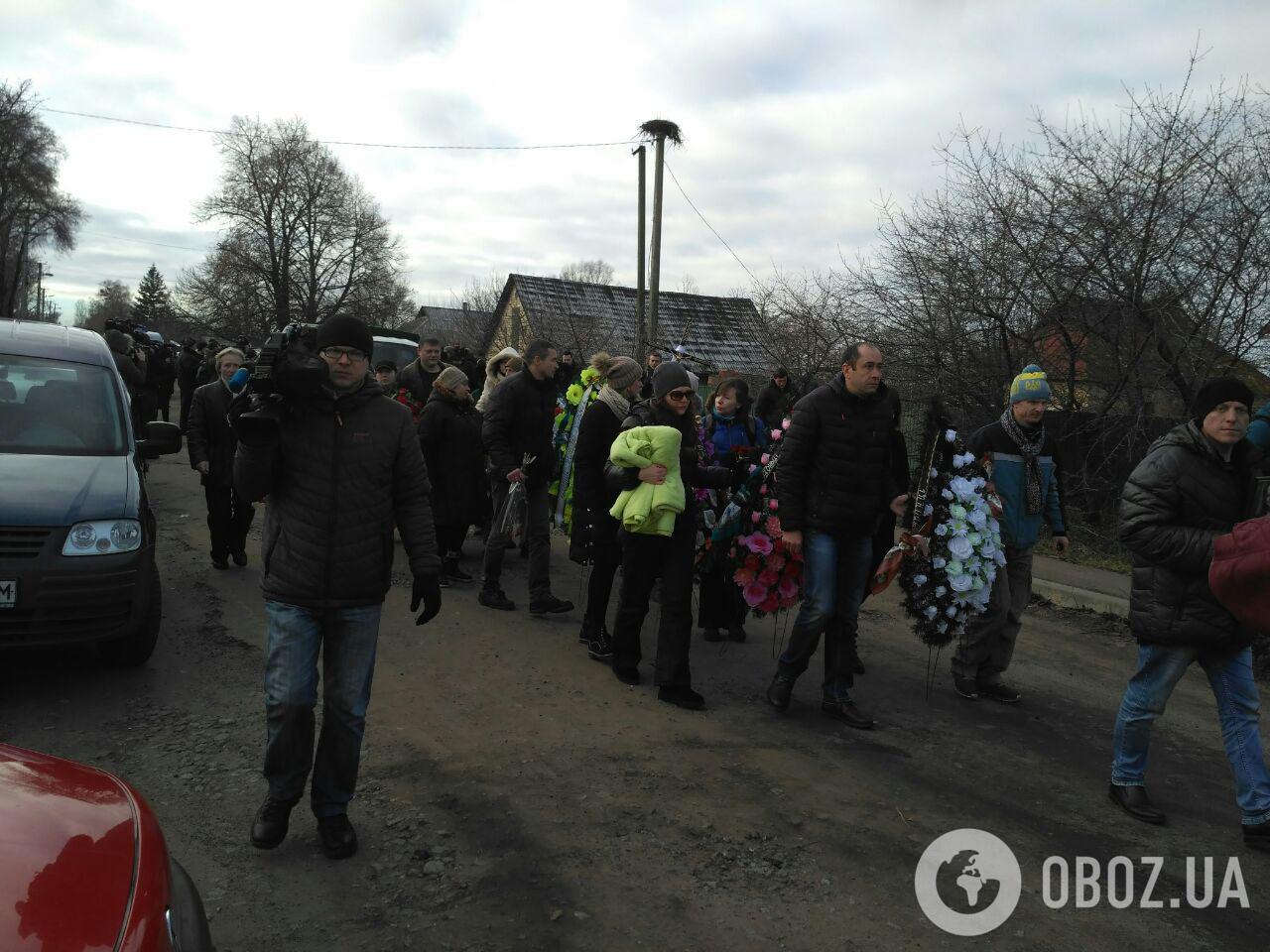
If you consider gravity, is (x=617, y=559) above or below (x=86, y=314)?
below

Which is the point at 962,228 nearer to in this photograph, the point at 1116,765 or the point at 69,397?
the point at 1116,765

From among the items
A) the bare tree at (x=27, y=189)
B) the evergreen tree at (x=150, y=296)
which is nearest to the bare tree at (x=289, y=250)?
the bare tree at (x=27, y=189)

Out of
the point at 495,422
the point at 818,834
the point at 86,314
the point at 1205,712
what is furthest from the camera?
the point at 86,314

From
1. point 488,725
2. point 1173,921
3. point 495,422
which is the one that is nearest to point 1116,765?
point 1173,921

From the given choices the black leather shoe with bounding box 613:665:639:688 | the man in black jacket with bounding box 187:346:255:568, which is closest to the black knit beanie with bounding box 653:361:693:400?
the black leather shoe with bounding box 613:665:639:688

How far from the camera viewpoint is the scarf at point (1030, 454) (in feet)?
19.1

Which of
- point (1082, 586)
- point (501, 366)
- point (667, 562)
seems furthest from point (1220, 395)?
point (501, 366)

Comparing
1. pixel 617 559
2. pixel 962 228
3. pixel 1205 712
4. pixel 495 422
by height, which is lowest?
pixel 1205 712

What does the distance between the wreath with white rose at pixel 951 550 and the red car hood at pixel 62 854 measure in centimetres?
434

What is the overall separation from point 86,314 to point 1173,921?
507 feet

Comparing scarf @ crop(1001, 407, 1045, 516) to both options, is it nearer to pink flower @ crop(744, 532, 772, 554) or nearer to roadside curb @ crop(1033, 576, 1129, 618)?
pink flower @ crop(744, 532, 772, 554)

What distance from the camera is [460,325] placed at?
37.2 metres

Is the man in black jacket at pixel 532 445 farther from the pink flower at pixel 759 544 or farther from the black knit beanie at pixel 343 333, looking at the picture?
the black knit beanie at pixel 343 333

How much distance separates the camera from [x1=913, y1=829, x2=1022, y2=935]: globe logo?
11.1 feet
